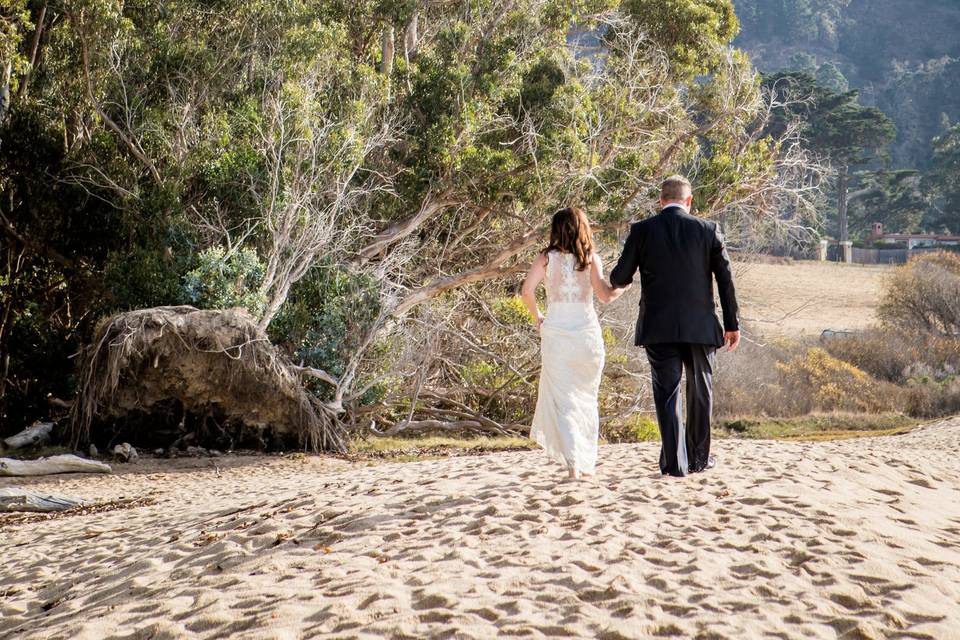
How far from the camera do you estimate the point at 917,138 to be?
89.6 m

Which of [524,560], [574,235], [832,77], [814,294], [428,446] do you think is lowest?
[428,446]

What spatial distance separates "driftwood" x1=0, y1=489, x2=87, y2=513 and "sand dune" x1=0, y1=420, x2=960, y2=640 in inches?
A: 42.5

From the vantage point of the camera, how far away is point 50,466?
12312mm

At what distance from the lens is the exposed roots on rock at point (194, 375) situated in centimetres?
1318

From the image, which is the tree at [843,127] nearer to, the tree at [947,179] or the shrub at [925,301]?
the tree at [947,179]

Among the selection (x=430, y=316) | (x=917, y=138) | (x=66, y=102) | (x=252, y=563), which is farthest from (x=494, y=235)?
(x=917, y=138)

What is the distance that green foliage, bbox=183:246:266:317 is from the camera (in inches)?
578

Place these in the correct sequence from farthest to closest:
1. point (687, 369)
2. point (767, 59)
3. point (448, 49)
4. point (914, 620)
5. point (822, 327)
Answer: point (767, 59), point (822, 327), point (448, 49), point (687, 369), point (914, 620)

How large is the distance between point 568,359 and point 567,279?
24.3 inches

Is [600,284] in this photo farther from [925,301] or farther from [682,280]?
[925,301]

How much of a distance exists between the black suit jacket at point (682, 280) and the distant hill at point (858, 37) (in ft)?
319

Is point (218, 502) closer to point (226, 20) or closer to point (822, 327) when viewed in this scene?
point (226, 20)

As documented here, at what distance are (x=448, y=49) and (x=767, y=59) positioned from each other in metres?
102

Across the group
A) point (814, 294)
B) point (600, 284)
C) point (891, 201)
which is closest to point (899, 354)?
point (814, 294)
